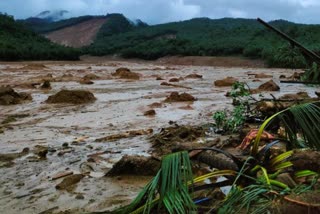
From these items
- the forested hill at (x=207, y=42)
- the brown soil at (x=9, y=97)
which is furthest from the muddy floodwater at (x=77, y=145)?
the forested hill at (x=207, y=42)

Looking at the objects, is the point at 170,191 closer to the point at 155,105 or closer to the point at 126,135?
the point at 126,135

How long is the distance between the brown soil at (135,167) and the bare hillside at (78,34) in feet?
236

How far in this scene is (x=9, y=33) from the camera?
53.1 m

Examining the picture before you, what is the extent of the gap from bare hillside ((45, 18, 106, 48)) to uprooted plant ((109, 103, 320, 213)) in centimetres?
7346

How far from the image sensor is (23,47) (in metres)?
43.9

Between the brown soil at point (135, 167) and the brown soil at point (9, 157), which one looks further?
the brown soil at point (9, 157)

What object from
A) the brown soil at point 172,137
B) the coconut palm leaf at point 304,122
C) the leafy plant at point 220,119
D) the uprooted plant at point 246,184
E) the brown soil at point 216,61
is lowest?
the brown soil at point 216,61

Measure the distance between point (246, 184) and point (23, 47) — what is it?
43385 millimetres

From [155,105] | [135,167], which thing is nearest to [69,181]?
[135,167]

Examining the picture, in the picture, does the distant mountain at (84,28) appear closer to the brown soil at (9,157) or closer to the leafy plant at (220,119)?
the leafy plant at (220,119)

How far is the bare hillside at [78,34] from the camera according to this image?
76.9m

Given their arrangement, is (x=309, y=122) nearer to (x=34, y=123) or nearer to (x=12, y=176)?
(x=12, y=176)

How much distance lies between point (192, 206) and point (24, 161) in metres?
3.12

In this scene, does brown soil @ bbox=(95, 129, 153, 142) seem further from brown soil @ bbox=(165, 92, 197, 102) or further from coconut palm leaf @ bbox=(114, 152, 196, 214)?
Answer: brown soil @ bbox=(165, 92, 197, 102)
